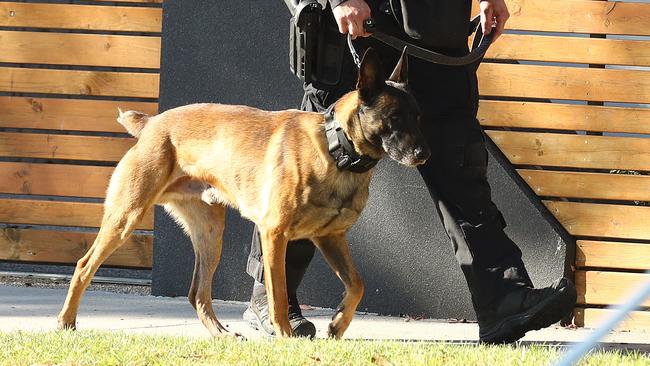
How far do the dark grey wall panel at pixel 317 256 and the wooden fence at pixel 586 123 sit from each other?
183 millimetres

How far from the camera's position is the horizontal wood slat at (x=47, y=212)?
23.4 feet

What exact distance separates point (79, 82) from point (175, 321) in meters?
Answer: 2.03

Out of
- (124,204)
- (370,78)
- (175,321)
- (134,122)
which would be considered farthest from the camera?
(175,321)

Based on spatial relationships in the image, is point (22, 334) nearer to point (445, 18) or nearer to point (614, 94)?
point (445, 18)

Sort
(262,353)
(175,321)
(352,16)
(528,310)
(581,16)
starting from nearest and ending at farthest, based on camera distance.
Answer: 1. (262,353)
2. (352,16)
3. (528,310)
4. (175,321)
5. (581,16)

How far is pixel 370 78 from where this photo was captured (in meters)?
4.49

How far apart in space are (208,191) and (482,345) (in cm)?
161

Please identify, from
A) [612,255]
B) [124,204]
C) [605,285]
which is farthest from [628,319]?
[124,204]

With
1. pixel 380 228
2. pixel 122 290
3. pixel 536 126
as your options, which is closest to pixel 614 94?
pixel 536 126

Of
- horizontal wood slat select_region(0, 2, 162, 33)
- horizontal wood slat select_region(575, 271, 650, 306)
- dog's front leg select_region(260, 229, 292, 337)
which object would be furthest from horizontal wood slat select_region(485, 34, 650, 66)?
horizontal wood slat select_region(0, 2, 162, 33)

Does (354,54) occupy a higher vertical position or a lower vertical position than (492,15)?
lower

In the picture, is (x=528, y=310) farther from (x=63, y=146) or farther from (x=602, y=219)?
(x=63, y=146)

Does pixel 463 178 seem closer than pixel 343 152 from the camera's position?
No

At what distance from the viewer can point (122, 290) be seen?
281 inches
